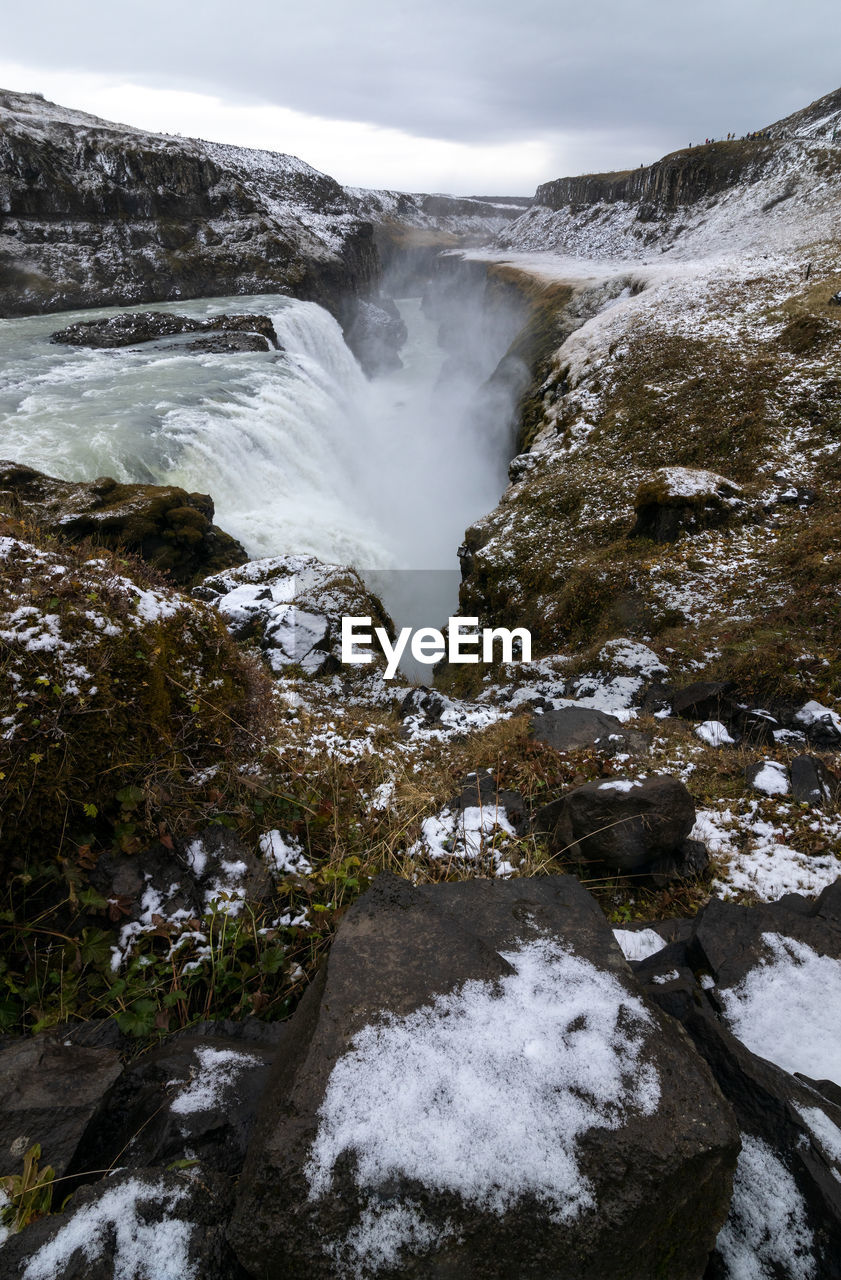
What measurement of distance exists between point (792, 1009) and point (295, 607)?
9226mm

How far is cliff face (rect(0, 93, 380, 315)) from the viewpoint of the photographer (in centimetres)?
4247

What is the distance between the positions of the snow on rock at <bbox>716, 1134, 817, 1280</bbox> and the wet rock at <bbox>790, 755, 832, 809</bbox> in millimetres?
4434

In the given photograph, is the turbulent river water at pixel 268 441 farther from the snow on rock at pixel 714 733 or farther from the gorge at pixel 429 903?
the snow on rock at pixel 714 733

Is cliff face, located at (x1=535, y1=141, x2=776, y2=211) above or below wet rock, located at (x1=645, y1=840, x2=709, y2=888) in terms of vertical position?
above

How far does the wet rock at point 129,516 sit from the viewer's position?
42.2 feet

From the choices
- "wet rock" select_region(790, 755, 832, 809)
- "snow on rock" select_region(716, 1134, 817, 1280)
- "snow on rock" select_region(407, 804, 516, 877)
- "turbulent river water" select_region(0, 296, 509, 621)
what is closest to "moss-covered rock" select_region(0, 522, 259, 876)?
"snow on rock" select_region(407, 804, 516, 877)

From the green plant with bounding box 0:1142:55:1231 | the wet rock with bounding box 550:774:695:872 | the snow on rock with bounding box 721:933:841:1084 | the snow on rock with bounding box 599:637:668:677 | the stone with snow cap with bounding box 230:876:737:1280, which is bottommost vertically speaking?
the snow on rock with bounding box 599:637:668:677

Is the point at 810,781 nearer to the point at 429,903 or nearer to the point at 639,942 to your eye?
the point at 639,942

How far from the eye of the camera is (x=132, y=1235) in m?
1.52

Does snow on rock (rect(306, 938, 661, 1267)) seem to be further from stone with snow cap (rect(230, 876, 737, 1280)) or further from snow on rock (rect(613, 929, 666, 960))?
snow on rock (rect(613, 929, 666, 960))

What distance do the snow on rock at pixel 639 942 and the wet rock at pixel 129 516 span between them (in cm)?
1191

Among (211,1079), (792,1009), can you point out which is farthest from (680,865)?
(211,1079)

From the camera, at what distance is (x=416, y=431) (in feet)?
128

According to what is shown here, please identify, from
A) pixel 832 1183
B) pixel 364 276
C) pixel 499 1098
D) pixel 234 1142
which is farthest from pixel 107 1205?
pixel 364 276
